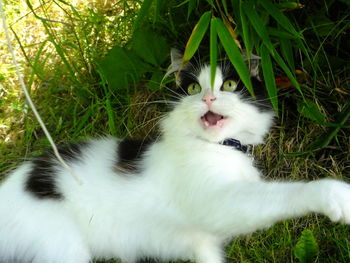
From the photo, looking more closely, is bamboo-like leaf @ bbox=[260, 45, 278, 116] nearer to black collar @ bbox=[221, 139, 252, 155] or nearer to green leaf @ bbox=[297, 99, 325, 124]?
black collar @ bbox=[221, 139, 252, 155]

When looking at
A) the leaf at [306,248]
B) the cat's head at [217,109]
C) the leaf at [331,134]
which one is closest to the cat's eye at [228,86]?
the cat's head at [217,109]

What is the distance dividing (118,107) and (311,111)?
1137 millimetres

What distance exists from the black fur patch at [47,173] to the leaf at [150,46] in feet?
1.91

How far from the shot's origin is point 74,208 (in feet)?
5.93

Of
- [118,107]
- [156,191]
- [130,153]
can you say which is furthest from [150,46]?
[156,191]

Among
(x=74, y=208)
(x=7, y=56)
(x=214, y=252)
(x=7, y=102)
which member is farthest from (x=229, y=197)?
(x=7, y=56)

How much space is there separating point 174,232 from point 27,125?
1.33 m

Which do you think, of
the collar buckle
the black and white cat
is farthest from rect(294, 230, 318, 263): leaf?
the collar buckle

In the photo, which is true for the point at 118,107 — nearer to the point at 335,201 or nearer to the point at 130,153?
the point at 130,153

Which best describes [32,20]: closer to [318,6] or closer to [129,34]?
[129,34]

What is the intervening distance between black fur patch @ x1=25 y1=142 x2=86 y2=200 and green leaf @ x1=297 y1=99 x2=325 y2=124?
1116 mm

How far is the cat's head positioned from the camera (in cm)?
167

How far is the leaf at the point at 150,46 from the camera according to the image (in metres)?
2.21

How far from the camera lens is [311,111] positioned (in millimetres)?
2037
